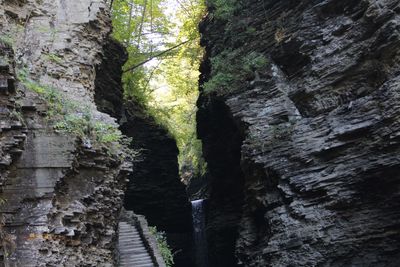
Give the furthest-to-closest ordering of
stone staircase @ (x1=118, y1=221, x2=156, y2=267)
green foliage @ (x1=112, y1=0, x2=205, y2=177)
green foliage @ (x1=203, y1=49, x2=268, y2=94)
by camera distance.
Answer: green foliage @ (x1=112, y1=0, x2=205, y2=177)
green foliage @ (x1=203, y1=49, x2=268, y2=94)
stone staircase @ (x1=118, y1=221, x2=156, y2=267)

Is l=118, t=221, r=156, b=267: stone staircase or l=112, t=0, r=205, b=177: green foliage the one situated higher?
l=112, t=0, r=205, b=177: green foliage

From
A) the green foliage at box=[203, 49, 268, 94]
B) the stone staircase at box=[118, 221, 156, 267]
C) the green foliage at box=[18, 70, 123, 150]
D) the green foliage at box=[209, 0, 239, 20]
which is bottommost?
the stone staircase at box=[118, 221, 156, 267]

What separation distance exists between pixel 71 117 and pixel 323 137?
7.38m

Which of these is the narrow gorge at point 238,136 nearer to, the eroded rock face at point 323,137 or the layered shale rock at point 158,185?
the eroded rock face at point 323,137

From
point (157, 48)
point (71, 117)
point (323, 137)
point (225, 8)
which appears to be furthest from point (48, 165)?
point (157, 48)

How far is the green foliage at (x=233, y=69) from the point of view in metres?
15.0

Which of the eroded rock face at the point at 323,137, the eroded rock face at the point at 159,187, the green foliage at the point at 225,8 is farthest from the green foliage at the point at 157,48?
the eroded rock face at the point at 323,137

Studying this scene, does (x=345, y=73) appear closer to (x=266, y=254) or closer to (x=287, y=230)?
(x=287, y=230)

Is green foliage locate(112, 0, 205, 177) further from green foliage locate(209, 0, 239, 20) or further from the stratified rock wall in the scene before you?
the stratified rock wall

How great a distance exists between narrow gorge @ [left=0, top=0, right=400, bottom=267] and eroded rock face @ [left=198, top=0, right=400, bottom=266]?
0.04 metres

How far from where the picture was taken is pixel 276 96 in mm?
13938

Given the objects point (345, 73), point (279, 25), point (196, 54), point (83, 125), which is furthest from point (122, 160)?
point (196, 54)

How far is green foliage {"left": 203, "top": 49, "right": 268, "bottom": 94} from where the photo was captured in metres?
15.0

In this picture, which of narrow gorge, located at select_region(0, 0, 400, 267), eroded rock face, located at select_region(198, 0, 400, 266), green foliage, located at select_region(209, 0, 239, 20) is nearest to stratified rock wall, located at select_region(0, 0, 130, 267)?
narrow gorge, located at select_region(0, 0, 400, 267)
